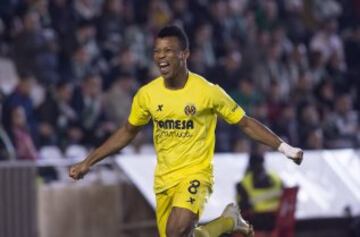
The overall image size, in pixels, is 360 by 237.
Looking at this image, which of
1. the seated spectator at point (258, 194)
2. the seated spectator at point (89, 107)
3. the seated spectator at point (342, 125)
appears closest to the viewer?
the seated spectator at point (258, 194)

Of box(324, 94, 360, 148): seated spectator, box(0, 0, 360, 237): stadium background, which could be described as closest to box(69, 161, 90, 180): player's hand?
box(0, 0, 360, 237): stadium background

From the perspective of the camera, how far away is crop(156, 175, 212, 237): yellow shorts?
38.2ft

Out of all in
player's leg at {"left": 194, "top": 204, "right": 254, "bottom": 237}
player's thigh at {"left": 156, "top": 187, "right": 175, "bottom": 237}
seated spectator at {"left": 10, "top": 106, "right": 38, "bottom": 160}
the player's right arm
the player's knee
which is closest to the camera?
the player's knee

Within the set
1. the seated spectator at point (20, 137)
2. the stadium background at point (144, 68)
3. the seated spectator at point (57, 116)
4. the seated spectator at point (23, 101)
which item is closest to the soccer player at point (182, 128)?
the stadium background at point (144, 68)

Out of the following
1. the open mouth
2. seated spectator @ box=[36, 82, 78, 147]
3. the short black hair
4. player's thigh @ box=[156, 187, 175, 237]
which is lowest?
player's thigh @ box=[156, 187, 175, 237]

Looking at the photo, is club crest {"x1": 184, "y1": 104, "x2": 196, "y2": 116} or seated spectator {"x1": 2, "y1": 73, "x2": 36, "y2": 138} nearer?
club crest {"x1": 184, "y1": 104, "x2": 196, "y2": 116}

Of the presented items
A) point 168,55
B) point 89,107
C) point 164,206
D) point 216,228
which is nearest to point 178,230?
point 164,206

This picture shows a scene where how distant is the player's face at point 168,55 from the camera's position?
38.0 feet

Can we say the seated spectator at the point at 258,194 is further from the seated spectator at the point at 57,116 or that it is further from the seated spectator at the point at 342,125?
the seated spectator at the point at 342,125

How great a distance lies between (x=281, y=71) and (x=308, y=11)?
348 centimetres

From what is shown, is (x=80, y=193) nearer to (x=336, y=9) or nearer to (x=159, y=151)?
(x=159, y=151)

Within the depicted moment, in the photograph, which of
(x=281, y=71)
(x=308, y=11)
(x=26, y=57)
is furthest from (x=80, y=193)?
(x=308, y=11)

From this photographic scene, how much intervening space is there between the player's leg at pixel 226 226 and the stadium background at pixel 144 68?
4.18 metres

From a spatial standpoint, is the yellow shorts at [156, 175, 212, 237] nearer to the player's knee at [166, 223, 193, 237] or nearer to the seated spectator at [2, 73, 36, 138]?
the player's knee at [166, 223, 193, 237]
